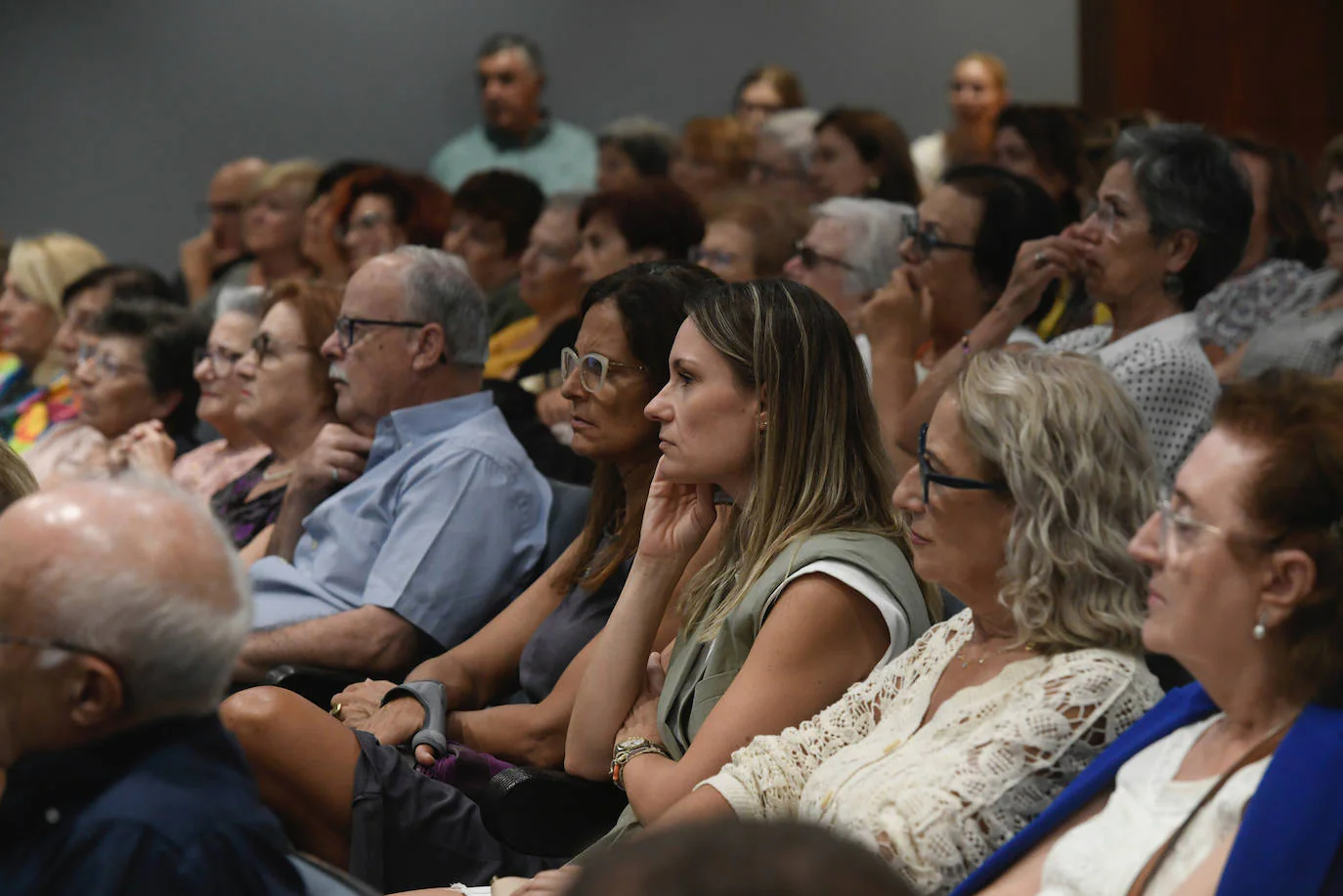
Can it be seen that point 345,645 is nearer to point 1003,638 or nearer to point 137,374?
point 1003,638

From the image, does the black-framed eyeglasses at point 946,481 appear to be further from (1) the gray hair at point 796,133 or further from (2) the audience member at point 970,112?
(2) the audience member at point 970,112

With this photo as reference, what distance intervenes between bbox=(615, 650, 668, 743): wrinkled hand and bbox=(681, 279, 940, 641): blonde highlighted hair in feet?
0.33

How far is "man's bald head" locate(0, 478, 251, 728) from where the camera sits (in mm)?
1449

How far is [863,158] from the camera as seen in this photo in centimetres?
530

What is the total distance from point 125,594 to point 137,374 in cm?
322

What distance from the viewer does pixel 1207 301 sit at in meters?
3.86

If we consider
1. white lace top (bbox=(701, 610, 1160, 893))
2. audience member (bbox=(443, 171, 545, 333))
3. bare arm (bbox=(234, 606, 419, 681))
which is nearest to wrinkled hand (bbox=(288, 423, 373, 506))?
bare arm (bbox=(234, 606, 419, 681))

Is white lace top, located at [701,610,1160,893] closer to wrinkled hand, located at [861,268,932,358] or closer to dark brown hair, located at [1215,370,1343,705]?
dark brown hair, located at [1215,370,1343,705]

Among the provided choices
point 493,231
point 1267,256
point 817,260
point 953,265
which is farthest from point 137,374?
point 1267,256

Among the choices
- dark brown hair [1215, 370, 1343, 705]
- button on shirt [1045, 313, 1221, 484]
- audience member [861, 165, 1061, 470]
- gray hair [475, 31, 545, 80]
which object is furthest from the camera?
gray hair [475, 31, 545, 80]

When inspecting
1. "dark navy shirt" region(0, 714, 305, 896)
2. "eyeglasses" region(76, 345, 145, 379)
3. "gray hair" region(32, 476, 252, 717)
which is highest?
"gray hair" region(32, 476, 252, 717)

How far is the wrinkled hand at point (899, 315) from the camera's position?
3709 mm

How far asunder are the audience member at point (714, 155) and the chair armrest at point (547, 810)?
4.12 m

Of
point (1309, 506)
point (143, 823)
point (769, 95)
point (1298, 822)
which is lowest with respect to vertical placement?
point (769, 95)
